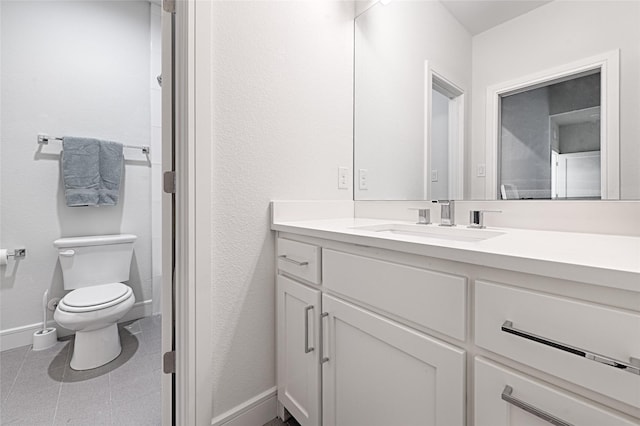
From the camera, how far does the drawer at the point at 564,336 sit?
0.43m

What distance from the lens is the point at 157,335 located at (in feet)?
6.37

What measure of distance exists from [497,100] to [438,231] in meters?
0.57

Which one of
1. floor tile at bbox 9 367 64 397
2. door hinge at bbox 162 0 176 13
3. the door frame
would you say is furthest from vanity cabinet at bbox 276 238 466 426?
floor tile at bbox 9 367 64 397

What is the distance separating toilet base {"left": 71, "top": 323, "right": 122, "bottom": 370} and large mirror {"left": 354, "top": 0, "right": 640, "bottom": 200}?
165cm

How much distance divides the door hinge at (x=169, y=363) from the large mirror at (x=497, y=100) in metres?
1.14

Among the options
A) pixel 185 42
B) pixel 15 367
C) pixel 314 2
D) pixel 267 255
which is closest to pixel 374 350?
pixel 267 255

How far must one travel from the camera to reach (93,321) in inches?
59.1

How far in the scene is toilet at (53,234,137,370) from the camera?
1.51m

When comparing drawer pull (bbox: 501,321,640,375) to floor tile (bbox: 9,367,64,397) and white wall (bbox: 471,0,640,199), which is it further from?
floor tile (bbox: 9,367,64,397)

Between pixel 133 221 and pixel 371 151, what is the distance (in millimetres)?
1842

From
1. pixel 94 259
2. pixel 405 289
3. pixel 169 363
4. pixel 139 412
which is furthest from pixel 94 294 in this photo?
pixel 405 289

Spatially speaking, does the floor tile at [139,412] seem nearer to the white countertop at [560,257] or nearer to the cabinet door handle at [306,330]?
the cabinet door handle at [306,330]

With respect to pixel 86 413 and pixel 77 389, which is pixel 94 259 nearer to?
pixel 77 389

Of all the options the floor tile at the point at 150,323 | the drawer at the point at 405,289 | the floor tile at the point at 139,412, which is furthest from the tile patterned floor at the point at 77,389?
the drawer at the point at 405,289
